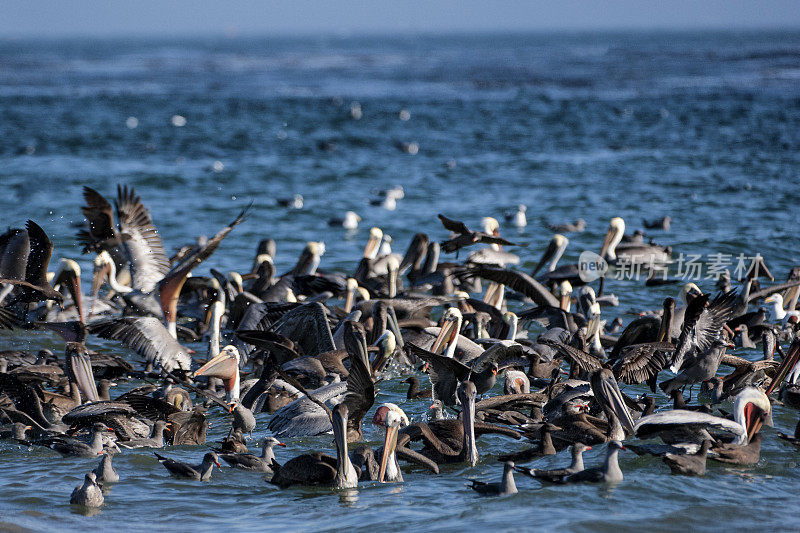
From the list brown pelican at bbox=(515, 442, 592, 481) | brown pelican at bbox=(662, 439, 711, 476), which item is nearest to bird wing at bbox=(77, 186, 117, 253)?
brown pelican at bbox=(515, 442, 592, 481)

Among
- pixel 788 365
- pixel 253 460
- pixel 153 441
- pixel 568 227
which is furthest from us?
pixel 568 227

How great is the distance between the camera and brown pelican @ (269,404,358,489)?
A: 23.4 feet

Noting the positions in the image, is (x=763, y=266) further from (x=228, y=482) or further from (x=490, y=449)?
(x=228, y=482)

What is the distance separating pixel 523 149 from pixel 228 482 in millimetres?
23556

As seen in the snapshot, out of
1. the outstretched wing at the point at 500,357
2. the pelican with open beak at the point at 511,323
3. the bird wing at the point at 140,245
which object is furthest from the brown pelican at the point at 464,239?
the bird wing at the point at 140,245

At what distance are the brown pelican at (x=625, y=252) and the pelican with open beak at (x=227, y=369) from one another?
7.66m

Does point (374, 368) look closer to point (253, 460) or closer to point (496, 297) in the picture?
point (253, 460)

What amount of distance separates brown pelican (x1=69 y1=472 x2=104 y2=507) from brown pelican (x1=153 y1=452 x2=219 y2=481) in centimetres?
52

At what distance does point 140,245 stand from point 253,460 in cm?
648

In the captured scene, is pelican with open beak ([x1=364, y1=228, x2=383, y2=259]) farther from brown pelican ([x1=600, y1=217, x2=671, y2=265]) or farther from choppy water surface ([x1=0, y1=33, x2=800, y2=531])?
brown pelican ([x1=600, y1=217, x2=671, y2=265])

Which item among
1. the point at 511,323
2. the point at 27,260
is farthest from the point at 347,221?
the point at 511,323

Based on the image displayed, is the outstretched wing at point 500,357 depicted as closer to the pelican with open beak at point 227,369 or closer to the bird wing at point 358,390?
the bird wing at point 358,390

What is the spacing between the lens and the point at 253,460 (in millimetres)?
7480

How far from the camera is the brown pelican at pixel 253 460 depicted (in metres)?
7.47
